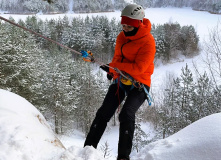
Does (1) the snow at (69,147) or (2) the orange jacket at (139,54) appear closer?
(1) the snow at (69,147)

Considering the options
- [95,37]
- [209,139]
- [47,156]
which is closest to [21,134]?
[47,156]

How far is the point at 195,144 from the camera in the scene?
93.2 inches

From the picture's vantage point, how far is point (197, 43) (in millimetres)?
47219

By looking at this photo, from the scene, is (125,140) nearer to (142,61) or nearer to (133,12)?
(142,61)

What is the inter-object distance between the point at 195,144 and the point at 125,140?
88 cm

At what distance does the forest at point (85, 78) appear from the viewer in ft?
46.7

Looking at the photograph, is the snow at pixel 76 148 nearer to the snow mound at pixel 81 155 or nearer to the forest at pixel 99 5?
the snow mound at pixel 81 155

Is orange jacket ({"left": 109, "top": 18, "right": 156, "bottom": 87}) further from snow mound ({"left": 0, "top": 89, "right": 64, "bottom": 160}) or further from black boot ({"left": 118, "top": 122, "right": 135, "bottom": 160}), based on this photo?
snow mound ({"left": 0, "top": 89, "right": 64, "bottom": 160})

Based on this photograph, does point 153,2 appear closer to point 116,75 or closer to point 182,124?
point 182,124

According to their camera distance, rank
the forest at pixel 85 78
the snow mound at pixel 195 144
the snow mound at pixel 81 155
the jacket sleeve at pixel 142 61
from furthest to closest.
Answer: the forest at pixel 85 78, the jacket sleeve at pixel 142 61, the snow mound at pixel 81 155, the snow mound at pixel 195 144

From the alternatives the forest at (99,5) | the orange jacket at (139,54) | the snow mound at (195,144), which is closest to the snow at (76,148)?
the snow mound at (195,144)

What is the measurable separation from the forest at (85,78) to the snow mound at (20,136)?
7937mm

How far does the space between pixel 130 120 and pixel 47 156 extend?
1.20m

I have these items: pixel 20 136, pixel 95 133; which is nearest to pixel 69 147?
pixel 95 133
